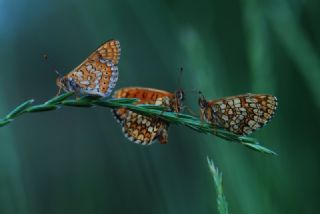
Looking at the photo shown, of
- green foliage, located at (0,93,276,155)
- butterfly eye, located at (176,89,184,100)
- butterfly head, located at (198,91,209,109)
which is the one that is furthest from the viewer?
butterfly eye, located at (176,89,184,100)

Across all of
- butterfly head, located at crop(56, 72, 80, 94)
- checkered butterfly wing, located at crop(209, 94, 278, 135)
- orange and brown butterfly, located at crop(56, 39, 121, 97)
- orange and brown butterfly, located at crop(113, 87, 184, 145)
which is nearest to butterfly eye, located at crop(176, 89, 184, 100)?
orange and brown butterfly, located at crop(113, 87, 184, 145)

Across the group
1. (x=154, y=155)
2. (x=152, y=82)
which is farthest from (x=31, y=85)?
(x=154, y=155)

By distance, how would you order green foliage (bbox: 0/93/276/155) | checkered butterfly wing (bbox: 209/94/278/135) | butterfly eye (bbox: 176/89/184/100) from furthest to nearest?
butterfly eye (bbox: 176/89/184/100) < checkered butterfly wing (bbox: 209/94/278/135) < green foliage (bbox: 0/93/276/155)

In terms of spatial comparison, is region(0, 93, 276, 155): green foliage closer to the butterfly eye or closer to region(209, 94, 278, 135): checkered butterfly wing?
region(209, 94, 278, 135): checkered butterfly wing

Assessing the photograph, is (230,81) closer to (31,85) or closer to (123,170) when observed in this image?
(123,170)

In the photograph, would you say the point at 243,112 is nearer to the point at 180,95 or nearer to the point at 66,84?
the point at 180,95

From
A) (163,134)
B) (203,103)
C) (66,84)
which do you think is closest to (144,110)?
(163,134)

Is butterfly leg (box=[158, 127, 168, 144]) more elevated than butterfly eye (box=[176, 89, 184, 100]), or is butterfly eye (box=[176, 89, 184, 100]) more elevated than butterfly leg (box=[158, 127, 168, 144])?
butterfly eye (box=[176, 89, 184, 100])
